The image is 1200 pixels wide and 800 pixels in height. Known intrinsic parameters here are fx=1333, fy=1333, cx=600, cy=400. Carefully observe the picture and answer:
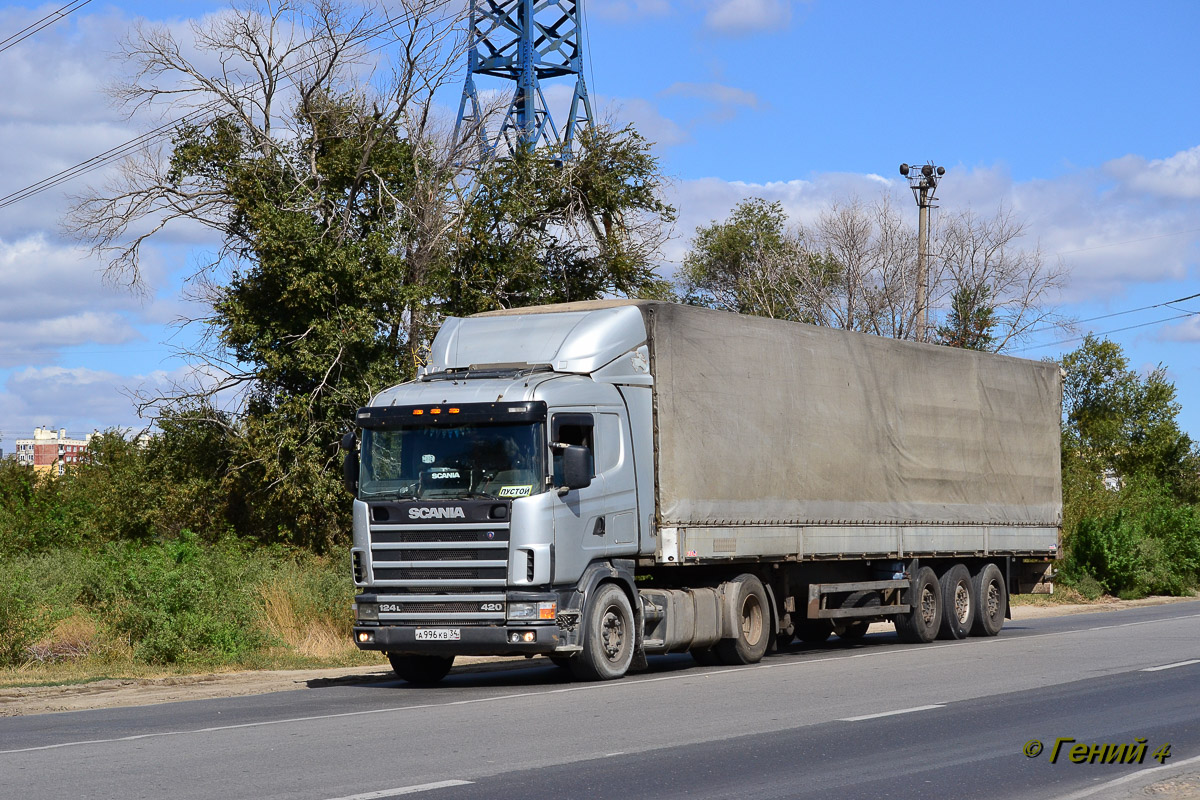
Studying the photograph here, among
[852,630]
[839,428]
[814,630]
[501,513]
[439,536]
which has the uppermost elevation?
[839,428]

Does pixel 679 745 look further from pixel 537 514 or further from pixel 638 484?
pixel 638 484

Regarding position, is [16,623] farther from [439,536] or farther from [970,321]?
[970,321]

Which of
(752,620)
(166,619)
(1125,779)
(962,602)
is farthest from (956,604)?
(1125,779)

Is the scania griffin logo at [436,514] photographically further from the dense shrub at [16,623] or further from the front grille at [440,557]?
the dense shrub at [16,623]

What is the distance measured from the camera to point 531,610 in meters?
13.2

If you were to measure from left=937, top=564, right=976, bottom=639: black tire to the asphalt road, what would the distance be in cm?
456

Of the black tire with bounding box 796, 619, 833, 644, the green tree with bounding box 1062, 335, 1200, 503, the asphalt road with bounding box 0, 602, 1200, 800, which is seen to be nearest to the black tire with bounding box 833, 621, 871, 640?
the black tire with bounding box 796, 619, 833, 644

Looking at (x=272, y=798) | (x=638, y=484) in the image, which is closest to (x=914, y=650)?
(x=638, y=484)

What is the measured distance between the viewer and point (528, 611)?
43.3ft

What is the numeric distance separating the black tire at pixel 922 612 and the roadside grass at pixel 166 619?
7.79 m

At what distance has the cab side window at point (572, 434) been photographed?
44.4 feet

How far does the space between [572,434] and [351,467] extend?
7.78ft

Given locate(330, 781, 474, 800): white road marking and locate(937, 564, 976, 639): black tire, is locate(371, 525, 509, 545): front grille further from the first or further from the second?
locate(937, 564, 976, 639): black tire

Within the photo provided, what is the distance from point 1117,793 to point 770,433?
9.24 meters
